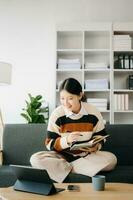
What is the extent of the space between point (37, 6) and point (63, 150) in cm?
263

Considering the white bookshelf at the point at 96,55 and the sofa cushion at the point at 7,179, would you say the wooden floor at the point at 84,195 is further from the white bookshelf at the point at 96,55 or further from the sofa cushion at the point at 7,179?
the white bookshelf at the point at 96,55

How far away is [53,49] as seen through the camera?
4.41 meters

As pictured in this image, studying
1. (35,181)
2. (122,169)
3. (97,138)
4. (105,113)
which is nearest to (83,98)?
(97,138)

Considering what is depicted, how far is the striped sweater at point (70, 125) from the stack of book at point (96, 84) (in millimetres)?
1547

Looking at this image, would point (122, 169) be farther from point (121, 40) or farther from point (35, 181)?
point (121, 40)

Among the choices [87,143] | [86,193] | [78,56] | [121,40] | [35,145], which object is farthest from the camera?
[78,56]

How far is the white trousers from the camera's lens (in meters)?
2.36

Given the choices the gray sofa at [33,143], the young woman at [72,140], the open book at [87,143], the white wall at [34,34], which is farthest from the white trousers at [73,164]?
the white wall at [34,34]

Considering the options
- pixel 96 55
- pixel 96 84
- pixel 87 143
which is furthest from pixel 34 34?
pixel 87 143

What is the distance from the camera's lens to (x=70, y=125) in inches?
101

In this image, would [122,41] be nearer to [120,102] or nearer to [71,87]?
[120,102]

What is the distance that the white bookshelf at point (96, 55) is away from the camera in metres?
4.19

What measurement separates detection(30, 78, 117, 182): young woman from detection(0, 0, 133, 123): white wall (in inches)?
71.3

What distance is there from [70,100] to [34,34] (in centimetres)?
218
